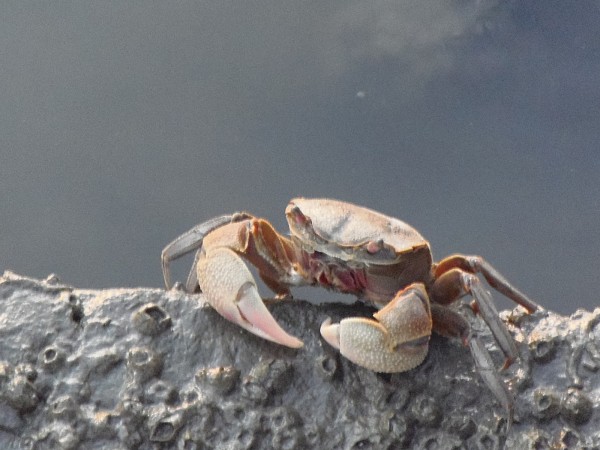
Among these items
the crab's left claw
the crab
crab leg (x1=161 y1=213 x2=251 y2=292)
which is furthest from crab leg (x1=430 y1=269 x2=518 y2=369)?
crab leg (x1=161 y1=213 x2=251 y2=292)

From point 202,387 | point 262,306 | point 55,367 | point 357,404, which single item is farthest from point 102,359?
point 357,404

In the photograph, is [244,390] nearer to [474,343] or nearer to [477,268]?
[474,343]

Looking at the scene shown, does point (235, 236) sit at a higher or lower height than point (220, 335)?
higher

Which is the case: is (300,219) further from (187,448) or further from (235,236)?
(187,448)

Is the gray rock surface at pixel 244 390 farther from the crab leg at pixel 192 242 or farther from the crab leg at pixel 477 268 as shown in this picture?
the crab leg at pixel 192 242

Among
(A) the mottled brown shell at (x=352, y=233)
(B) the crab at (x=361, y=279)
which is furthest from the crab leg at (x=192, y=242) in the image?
(A) the mottled brown shell at (x=352, y=233)

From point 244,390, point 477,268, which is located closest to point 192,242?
point 244,390
